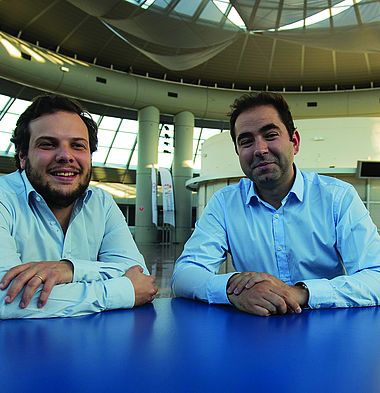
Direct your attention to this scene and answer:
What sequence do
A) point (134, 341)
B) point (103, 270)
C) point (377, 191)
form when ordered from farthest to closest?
point (377, 191) → point (103, 270) → point (134, 341)

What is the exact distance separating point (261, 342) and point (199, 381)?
40 cm

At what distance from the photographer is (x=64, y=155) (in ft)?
7.32

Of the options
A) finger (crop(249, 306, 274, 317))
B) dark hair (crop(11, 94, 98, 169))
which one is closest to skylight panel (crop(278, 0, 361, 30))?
dark hair (crop(11, 94, 98, 169))

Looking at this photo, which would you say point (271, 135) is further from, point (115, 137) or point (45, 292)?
point (115, 137)

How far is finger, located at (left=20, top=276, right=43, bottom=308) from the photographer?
160 cm

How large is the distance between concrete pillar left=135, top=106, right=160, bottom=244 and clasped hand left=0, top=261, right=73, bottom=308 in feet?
62.1

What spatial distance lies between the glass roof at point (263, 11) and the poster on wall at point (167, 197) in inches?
296

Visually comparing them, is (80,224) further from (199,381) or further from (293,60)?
(293,60)

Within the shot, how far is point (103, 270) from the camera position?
2035 mm

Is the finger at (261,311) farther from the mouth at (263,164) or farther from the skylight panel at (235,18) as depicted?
the skylight panel at (235,18)

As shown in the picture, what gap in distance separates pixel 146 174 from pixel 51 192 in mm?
18756

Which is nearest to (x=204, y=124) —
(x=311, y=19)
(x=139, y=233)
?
(x=139, y=233)

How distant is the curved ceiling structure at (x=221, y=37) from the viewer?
13.7 meters

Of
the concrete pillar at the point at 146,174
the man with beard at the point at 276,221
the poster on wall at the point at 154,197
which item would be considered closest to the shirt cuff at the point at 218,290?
the man with beard at the point at 276,221
